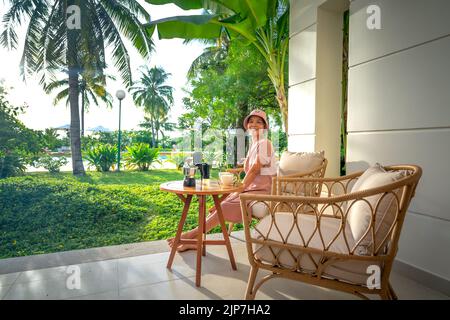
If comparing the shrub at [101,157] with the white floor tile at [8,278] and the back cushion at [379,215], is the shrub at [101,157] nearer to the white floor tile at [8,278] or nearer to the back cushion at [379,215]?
the white floor tile at [8,278]

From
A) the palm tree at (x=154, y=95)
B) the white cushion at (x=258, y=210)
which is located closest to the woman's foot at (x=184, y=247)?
the white cushion at (x=258, y=210)

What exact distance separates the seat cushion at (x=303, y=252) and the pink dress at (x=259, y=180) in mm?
807

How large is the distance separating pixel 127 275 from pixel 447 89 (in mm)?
2781

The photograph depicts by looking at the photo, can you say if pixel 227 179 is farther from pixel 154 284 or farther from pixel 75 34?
pixel 75 34

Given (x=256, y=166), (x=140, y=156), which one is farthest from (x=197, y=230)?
(x=140, y=156)

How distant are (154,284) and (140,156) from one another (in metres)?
8.33

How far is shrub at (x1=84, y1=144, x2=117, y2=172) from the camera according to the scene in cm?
940

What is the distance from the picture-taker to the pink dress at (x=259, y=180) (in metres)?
2.61

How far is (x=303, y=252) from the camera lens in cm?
151

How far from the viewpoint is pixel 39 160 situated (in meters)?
7.14

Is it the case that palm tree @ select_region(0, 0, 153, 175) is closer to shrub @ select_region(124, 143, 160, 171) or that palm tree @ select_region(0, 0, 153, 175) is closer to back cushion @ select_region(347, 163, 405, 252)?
shrub @ select_region(124, 143, 160, 171)

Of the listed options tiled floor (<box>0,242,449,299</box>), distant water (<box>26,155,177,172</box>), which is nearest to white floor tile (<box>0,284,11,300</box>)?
tiled floor (<box>0,242,449,299</box>)

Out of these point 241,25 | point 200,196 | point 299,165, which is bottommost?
point 200,196

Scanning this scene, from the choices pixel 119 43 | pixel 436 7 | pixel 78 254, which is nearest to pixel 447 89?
pixel 436 7
